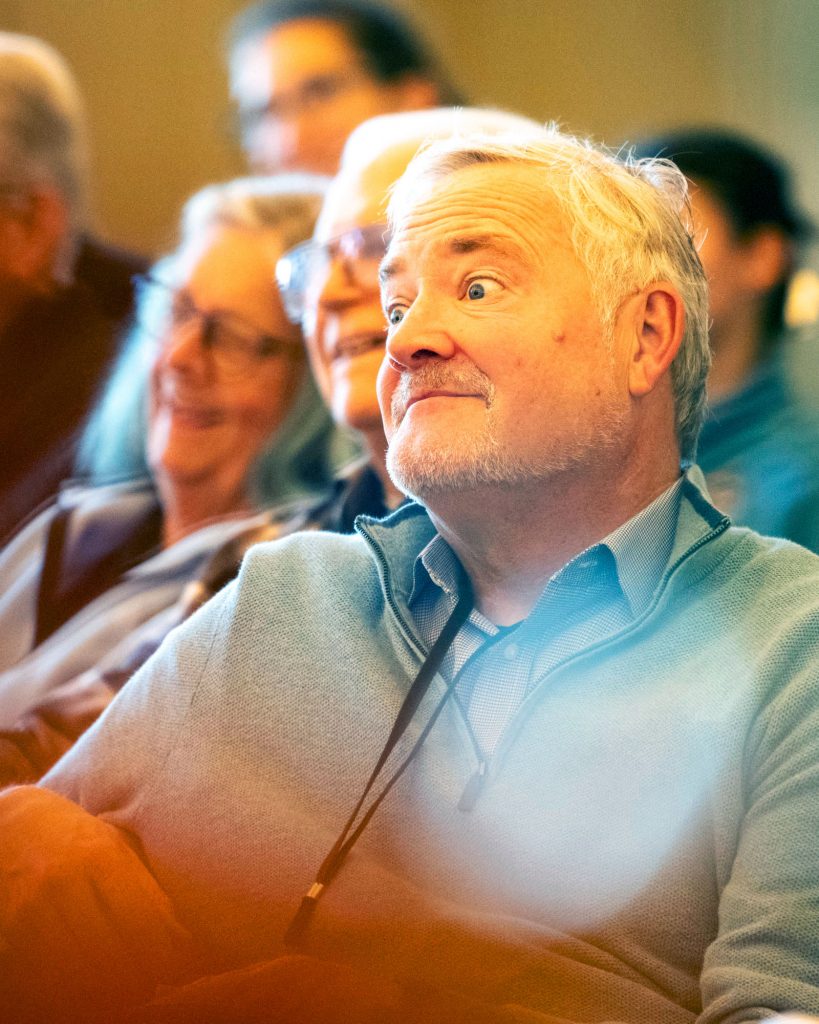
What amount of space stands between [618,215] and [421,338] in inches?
8.6

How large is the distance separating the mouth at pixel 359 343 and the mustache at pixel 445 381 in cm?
39

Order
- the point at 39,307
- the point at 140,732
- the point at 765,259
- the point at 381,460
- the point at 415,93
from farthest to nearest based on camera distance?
the point at 415,93 → the point at 39,307 → the point at 765,259 → the point at 381,460 → the point at 140,732

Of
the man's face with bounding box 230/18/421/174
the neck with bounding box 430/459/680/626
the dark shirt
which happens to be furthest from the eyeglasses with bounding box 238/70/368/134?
the neck with bounding box 430/459/680/626

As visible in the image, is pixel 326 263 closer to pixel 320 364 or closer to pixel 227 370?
pixel 320 364

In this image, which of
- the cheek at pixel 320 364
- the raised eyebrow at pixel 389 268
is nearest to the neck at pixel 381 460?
the cheek at pixel 320 364

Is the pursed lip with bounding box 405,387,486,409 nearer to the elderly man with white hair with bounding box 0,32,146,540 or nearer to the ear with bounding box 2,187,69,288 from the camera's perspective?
the elderly man with white hair with bounding box 0,32,146,540

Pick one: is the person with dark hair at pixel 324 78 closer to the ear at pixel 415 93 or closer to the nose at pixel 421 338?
the ear at pixel 415 93

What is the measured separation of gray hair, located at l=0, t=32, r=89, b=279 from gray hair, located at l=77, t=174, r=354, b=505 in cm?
24

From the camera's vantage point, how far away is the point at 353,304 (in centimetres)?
153

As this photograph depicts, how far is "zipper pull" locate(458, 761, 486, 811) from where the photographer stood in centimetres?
105

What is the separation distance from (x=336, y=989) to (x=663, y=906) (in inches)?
11.3

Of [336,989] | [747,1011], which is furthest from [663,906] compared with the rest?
[336,989]

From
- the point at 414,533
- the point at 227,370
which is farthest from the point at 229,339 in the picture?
the point at 414,533

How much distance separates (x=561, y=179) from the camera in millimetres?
1115
